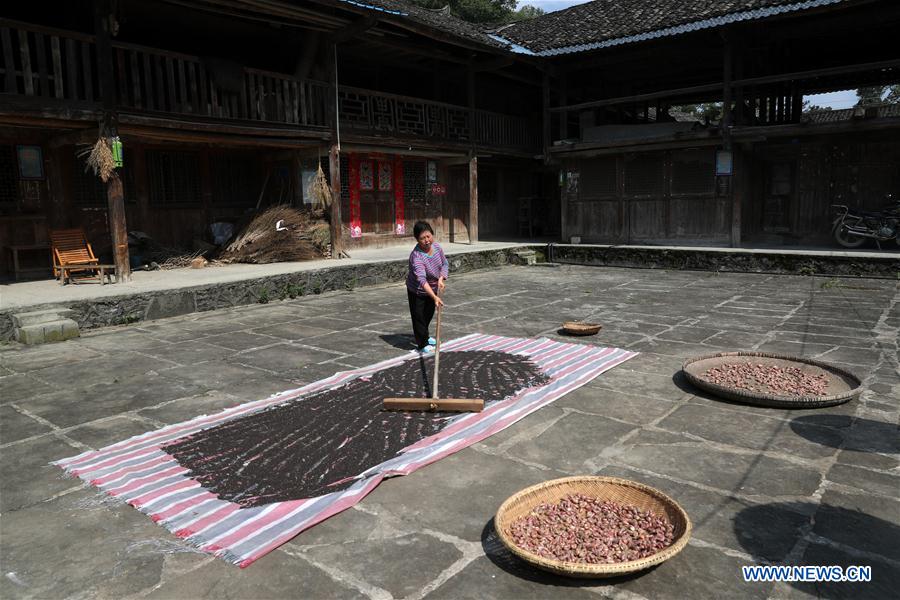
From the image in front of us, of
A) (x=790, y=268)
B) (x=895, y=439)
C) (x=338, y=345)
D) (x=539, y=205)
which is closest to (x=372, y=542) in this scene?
(x=895, y=439)

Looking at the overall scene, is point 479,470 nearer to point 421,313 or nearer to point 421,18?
point 421,313

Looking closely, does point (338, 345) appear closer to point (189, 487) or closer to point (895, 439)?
point (189, 487)

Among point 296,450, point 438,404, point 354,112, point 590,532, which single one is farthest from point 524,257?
point 590,532

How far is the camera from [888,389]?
473 centimetres

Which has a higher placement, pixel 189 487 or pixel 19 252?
pixel 19 252

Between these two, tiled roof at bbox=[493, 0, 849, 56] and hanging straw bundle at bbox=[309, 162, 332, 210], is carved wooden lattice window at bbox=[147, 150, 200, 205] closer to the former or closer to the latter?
hanging straw bundle at bbox=[309, 162, 332, 210]

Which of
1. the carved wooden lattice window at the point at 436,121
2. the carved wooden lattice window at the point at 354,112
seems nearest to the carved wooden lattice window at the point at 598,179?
the carved wooden lattice window at the point at 436,121

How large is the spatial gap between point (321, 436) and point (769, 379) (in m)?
3.40

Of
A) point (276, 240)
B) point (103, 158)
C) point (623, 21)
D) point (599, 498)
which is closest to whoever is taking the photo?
point (599, 498)

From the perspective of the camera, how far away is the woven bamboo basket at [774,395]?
4.29 m

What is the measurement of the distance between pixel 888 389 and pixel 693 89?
36.8ft

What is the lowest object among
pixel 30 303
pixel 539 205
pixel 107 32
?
pixel 30 303

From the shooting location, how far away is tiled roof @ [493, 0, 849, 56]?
12828mm

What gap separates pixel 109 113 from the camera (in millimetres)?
8859
